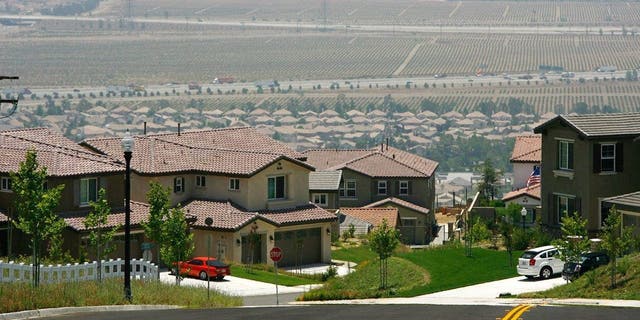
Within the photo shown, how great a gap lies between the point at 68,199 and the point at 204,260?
5209 millimetres

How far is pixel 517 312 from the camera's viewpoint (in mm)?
34969

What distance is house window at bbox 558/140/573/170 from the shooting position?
5938 cm

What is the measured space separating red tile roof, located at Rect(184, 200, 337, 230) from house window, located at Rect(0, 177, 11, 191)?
324 inches

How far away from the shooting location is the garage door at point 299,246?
64938 mm

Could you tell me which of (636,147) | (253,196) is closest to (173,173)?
(253,196)

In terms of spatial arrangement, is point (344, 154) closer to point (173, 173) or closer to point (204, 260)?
point (173, 173)

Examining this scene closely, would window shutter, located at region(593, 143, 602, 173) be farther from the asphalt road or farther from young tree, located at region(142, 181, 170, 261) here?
the asphalt road

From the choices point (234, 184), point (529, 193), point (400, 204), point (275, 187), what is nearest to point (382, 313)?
point (234, 184)

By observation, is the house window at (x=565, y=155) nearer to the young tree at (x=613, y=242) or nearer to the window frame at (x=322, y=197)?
the young tree at (x=613, y=242)

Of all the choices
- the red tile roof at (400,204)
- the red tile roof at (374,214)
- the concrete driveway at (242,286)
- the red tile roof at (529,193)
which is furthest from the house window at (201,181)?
the red tile roof at (400,204)

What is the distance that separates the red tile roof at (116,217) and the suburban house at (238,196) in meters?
3.43

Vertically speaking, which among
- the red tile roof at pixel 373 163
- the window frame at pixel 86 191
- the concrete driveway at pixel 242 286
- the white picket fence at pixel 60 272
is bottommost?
the concrete driveway at pixel 242 286

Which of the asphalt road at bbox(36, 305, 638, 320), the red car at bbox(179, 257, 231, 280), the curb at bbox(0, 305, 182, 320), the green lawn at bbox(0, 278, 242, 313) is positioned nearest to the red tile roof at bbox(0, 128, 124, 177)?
the red car at bbox(179, 257, 231, 280)

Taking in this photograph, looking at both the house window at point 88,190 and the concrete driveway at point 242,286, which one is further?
the house window at point 88,190
